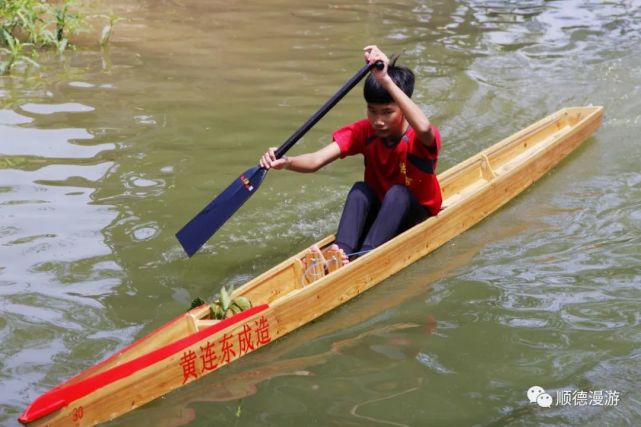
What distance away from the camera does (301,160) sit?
5.20m

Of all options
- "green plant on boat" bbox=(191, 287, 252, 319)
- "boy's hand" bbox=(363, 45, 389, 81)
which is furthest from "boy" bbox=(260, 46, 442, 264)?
"green plant on boat" bbox=(191, 287, 252, 319)

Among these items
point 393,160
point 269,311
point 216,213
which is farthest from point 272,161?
point 269,311

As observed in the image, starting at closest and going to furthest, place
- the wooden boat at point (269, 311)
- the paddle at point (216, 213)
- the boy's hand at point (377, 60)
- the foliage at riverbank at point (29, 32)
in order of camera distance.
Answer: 1. the wooden boat at point (269, 311)
2. the boy's hand at point (377, 60)
3. the paddle at point (216, 213)
4. the foliage at riverbank at point (29, 32)

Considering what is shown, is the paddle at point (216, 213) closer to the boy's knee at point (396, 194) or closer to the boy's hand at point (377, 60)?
the boy's hand at point (377, 60)

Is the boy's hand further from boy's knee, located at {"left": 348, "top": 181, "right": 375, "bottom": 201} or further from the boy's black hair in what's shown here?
boy's knee, located at {"left": 348, "top": 181, "right": 375, "bottom": 201}

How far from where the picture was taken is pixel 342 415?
3.95 meters

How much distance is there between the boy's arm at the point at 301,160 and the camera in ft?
16.5

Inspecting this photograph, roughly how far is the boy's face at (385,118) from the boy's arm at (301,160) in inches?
12.3

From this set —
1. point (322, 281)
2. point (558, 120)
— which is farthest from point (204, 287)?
point (558, 120)

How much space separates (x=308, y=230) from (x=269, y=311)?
152cm

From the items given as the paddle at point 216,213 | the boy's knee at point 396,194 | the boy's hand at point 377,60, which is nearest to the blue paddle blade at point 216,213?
the paddle at point 216,213

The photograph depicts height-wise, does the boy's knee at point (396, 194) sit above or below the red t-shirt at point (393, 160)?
below

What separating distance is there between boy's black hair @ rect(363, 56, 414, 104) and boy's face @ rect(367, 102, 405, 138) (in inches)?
1.5

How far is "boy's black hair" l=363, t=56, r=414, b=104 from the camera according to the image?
499 centimetres
